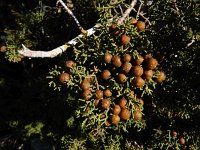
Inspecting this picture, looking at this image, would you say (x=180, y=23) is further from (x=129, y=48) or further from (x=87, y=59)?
(x=87, y=59)

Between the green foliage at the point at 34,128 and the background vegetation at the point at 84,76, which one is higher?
the background vegetation at the point at 84,76

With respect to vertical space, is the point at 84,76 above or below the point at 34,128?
above

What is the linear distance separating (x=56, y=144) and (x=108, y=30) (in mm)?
1946

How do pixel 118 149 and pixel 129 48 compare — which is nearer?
pixel 129 48

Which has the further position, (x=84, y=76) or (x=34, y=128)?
(x=34, y=128)

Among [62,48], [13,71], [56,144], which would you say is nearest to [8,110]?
[13,71]

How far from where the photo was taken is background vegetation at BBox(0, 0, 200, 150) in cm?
272

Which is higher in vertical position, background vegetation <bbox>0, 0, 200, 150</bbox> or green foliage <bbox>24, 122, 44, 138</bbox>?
background vegetation <bbox>0, 0, 200, 150</bbox>

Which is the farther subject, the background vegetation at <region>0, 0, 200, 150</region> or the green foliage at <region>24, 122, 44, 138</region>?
the green foliage at <region>24, 122, 44, 138</region>

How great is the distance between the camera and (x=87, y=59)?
2.66 metres

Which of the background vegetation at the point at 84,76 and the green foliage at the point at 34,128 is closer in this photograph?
the background vegetation at the point at 84,76

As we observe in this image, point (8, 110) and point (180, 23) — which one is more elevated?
point (180, 23)

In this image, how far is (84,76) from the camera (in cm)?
246

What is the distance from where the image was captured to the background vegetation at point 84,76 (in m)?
2.72
